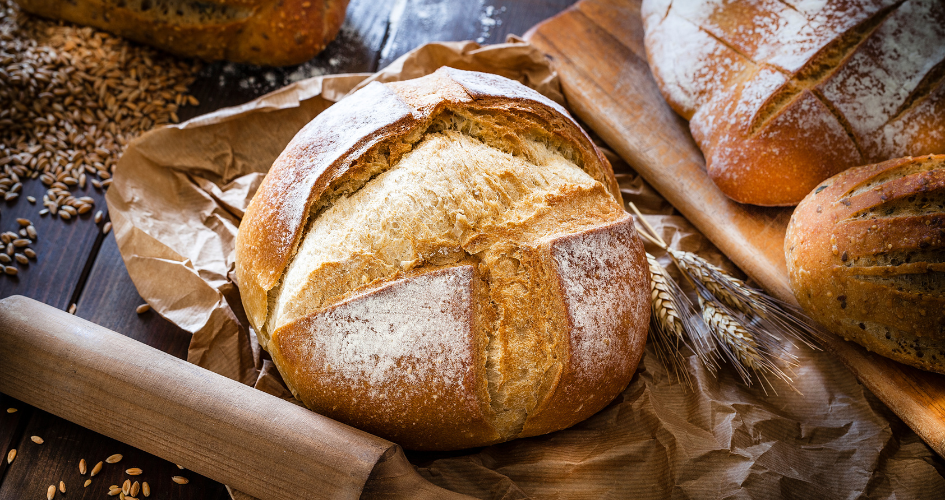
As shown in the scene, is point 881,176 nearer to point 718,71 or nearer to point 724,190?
point 724,190

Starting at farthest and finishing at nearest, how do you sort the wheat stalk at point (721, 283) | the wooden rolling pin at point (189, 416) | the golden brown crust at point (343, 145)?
1. the wheat stalk at point (721, 283)
2. the golden brown crust at point (343, 145)
3. the wooden rolling pin at point (189, 416)

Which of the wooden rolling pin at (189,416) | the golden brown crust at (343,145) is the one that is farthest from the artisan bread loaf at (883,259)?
the wooden rolling pin at (189,416)

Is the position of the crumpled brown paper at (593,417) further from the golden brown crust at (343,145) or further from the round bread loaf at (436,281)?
the golden brown crust at (343,145)

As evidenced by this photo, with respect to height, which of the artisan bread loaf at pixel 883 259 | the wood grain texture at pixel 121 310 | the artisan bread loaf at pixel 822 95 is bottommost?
the wood grain texture at pixel 121 310

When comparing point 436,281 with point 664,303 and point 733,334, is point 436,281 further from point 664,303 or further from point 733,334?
point 733,334

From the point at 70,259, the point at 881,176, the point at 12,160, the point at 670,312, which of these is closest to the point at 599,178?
the point at 670,312

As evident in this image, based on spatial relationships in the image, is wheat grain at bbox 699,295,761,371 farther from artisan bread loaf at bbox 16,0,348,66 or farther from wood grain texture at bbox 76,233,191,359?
artisan bread loaf at bbox 16,0,348,66

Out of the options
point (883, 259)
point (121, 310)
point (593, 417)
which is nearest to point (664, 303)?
point (593, 417)
